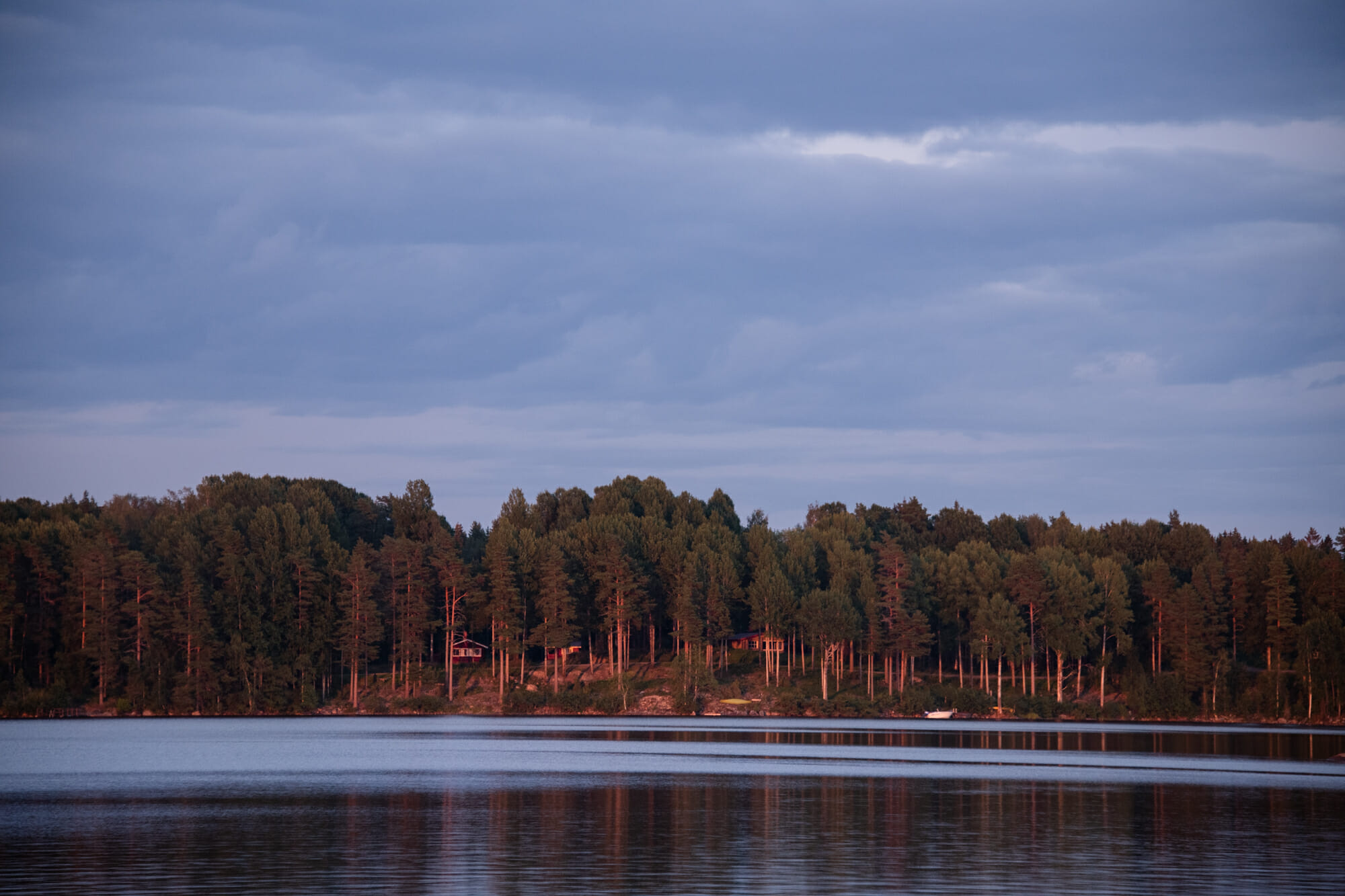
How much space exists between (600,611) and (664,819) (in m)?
110

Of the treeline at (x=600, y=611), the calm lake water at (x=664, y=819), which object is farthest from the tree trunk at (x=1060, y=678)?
the calm lake water at (x=664, y=819)

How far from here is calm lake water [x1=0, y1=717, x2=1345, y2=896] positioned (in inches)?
1246

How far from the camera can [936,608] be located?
156m

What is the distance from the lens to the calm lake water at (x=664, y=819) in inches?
1246

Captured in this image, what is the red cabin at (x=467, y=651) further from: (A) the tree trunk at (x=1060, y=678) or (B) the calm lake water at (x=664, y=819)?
(B) the calm lake water at (x=664, y=819)

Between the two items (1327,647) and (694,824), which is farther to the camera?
(1327,647)

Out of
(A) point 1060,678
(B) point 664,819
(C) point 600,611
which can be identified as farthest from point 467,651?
(B) point 664,819

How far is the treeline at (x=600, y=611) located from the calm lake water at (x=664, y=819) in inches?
1984

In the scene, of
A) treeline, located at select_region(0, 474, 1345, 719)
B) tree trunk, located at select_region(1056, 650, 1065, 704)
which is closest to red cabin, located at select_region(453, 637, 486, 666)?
treeline, located at select_region(0, 474, 1345, 719)

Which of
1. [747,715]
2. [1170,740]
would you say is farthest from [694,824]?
[747,715]

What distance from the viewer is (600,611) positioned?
153 m

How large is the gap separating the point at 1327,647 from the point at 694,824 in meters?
104

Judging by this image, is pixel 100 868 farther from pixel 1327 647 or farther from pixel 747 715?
pixel 1327 647

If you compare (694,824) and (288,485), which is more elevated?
(288,485)
